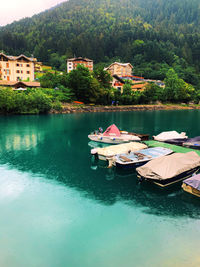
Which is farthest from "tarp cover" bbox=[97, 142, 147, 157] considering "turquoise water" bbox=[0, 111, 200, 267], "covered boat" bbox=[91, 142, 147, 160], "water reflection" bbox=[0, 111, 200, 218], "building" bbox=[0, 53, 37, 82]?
"building" bbox=[0, 53, 37, 82]

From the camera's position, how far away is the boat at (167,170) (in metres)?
21.8

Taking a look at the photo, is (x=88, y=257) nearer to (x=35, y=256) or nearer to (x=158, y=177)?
(x=35, y=256)

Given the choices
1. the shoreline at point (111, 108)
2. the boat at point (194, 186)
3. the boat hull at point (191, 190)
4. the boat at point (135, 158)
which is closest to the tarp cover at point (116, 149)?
the boat at point (135, 158)

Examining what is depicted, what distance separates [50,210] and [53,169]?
9900 millimetres

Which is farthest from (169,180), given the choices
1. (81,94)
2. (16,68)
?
(16,68)

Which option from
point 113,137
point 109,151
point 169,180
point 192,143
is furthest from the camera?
point 113,137

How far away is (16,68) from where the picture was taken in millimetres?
116125

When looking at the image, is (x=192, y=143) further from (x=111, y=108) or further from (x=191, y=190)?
(x=111, y=108)

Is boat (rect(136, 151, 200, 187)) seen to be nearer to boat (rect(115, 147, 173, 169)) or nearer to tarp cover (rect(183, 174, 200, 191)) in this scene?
tarp cover (rect(183, 174, 200, 191))

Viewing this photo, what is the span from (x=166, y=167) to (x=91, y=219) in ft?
33.2

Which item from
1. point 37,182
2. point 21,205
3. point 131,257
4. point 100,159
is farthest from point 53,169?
point 131,257

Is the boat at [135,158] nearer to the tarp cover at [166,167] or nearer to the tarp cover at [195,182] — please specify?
the tarp cover at [166,167]

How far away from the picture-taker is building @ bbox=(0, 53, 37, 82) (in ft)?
371

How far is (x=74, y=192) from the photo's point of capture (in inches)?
851
